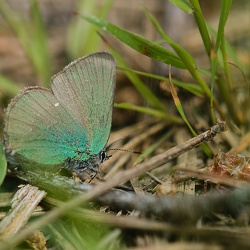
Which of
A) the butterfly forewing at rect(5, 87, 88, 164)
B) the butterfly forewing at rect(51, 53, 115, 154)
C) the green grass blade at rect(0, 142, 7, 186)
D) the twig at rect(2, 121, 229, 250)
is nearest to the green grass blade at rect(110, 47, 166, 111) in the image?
the butterfly forewing at rect(51, 53, 115, 154)

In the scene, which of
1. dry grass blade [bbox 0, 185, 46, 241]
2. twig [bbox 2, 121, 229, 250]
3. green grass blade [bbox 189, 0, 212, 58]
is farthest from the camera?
green grass blade [bbox 189, 0, 212, 58]

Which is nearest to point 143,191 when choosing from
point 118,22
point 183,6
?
point 183,6

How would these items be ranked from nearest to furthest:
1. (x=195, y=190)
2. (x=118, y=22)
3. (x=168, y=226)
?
1. (x=168, y=226)
2. (x=195, y=190)
3. (x=118, y=22)

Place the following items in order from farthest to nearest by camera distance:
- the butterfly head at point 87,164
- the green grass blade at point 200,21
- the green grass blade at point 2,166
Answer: the butterfly head at point 87,164 < the green grass blade at point 200,21 < the green grass blade at point 2,166

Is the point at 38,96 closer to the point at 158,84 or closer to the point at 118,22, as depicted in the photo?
the point at 158,84

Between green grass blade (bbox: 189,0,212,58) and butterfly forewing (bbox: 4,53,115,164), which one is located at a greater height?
green grass blade (bbox: 189,0,212,58)

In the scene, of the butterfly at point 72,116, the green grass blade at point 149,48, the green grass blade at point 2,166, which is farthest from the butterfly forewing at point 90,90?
the green grass blade at point 2,166

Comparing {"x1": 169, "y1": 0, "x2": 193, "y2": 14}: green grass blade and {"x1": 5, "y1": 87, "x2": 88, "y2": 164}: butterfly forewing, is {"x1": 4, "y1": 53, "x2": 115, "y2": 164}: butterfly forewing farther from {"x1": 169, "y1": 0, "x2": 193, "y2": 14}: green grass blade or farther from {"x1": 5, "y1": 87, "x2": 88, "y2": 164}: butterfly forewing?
{"x1": 169, "y1": 0, "x2": 193, "y2": 14}: green grass blade

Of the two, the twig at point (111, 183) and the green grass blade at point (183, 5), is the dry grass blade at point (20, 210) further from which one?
the green grass blade at point (183, 5)
